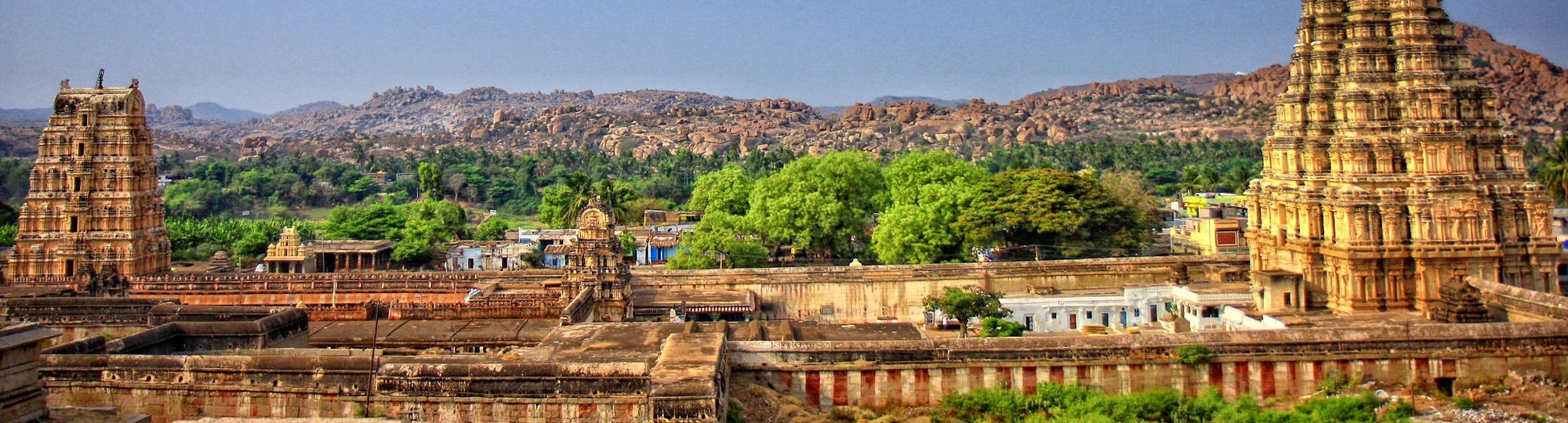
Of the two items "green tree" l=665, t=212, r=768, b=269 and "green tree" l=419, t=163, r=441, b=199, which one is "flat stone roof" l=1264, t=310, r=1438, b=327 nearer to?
"green tree" l=665, t=212, r=768, b=269

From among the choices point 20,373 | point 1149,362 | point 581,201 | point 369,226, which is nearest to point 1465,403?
point 1149,362

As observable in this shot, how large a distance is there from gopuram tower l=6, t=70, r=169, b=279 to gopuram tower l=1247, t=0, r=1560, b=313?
3072 cm

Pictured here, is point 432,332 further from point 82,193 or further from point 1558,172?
point 1558,172

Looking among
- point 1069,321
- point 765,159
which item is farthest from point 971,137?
point 1069,321

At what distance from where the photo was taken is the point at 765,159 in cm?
9788

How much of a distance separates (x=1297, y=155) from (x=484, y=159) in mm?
100745

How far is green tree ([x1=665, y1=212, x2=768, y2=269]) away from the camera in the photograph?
36.8 metres

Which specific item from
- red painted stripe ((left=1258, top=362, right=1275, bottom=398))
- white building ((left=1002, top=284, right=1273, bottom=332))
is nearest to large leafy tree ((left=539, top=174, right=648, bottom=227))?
white building ((left=1002, top=284, right=1273, bottom=332))

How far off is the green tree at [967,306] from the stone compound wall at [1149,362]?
27.4 ft

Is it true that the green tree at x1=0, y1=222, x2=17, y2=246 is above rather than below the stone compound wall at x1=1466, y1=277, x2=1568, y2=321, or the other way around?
above

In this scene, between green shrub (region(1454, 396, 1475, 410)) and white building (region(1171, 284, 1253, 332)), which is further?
white building (region(1171, 284, 1253, 332))

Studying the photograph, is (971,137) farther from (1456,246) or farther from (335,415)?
(335,415)

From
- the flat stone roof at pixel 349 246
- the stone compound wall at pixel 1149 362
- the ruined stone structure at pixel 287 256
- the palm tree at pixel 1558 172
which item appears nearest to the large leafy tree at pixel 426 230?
the flat stone roof at pixel 349 246

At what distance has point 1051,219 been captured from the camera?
118ft
